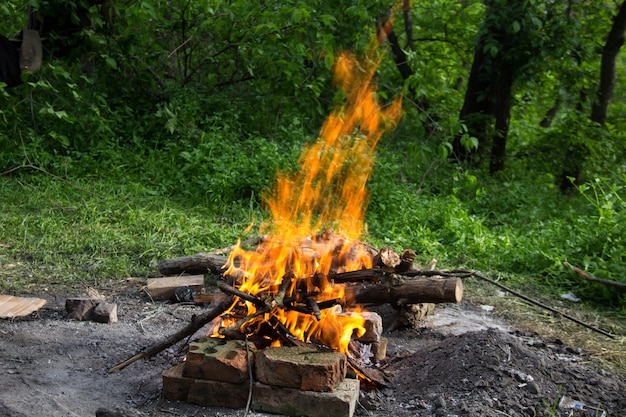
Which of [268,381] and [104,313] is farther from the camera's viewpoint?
[104,313]

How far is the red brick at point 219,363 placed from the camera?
3.36 m

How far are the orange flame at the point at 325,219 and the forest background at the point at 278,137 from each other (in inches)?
10.7

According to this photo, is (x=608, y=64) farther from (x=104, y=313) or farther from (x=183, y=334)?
(x=183, y=334)

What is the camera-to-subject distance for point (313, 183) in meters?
8.27

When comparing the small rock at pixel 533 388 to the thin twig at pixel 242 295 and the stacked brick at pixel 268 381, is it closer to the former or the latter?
the stacked brick at pixel 268 381

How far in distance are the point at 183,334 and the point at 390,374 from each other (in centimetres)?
116

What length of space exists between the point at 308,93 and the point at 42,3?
3817 mm

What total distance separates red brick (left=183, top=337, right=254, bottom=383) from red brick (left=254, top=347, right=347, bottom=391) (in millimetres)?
76

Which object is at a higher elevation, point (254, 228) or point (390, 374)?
point (254, 228)

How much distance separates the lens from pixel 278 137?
33.2 ft

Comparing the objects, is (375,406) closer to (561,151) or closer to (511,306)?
(511,306)

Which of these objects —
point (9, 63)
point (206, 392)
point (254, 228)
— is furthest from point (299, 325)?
point (9, 63)

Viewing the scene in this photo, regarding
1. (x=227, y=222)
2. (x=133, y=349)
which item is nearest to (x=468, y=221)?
(x=227, y=222)

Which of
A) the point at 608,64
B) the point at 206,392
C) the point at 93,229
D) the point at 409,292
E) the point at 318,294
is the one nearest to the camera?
the point at 206,392
